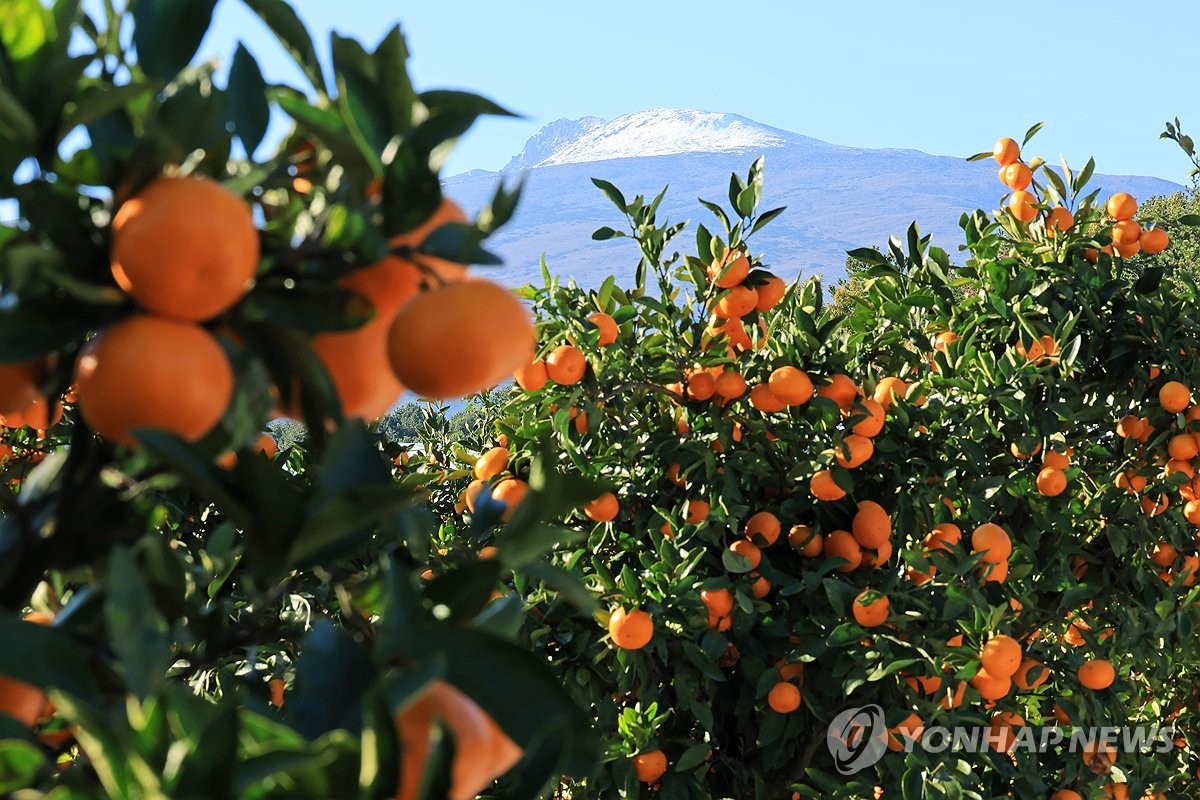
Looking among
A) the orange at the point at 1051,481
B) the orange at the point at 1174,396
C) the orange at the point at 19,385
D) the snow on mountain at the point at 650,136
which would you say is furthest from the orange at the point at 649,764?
the snow on mountain at the point at 650,136

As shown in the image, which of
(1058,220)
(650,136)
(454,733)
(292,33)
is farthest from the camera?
(650,136)

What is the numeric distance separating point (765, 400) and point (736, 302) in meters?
0.21

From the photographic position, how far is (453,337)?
544mm

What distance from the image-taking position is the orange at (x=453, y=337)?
1.78ft

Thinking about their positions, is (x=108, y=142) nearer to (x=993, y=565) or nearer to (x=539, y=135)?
(x=993, y=565)

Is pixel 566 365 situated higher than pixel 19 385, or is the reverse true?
pixel 19 385

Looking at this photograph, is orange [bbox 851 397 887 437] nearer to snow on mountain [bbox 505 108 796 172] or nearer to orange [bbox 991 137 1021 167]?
orange [bbox 991 137 1021 167]

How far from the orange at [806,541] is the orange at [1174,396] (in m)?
0.84

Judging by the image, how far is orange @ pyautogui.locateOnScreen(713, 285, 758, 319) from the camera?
7.40ft

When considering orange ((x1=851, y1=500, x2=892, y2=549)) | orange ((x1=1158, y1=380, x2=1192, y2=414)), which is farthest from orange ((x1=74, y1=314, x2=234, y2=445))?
orange ((x1=1158, y1=380, x2=1192, y2=414))

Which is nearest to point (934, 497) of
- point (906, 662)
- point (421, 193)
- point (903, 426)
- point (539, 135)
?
point (903, 426)

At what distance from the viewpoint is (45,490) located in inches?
24.8

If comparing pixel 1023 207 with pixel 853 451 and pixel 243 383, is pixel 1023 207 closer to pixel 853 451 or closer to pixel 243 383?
pixel 853 451

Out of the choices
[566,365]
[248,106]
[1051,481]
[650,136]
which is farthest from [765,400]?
[650,136]
